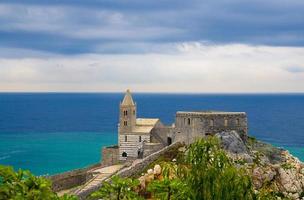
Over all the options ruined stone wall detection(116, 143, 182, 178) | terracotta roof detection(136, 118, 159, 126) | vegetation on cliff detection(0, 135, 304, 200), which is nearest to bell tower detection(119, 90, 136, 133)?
terracotta roof detection(136, 118, 159, 126)

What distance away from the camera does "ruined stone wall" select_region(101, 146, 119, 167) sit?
67.4 meters

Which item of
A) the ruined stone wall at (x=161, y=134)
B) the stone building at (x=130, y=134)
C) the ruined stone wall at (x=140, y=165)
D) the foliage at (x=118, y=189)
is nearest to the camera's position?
the foliage at (x=118, y=189)

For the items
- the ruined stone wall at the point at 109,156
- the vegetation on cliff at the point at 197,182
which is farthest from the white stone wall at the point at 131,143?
the vegetation on cliff at the point at 197,182

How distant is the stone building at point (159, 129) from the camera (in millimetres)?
60188

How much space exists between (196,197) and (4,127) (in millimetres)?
173150

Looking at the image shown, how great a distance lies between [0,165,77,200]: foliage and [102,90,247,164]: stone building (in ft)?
148

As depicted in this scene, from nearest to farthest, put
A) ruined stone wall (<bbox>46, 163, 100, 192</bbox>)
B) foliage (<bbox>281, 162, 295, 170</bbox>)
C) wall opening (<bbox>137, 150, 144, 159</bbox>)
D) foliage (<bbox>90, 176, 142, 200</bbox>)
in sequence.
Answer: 1. foliage (<bbox>90, 176, 142, 200</bbox>)
2. foliage (<bbox>281, 162, 295, 170</bbox>)
3. ruined stone wall (<bbox>46, 163, 100, 192</bbox>)
4. wall opening (<bbox>137, 150, 144, 159</bbox>)

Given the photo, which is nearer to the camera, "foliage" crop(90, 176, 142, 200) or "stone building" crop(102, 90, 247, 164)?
"foliage" crop(90, 176, 142, 200)

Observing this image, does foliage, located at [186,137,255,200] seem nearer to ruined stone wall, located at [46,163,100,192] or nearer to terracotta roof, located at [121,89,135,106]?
ruined stone wall, located at [46,163,100,192]

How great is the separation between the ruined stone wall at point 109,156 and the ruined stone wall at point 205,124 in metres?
9.59

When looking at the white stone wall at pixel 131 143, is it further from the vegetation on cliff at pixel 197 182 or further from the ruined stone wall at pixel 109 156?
the vegetation on cliff at pixel 197 182

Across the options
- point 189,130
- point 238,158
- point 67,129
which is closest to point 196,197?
point 238,158

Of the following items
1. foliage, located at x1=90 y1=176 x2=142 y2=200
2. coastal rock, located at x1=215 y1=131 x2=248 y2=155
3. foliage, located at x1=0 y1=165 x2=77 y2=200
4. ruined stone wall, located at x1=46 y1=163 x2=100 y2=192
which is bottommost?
ruined stone wall, located at x1=46 y1=163 x2=100 y2=192

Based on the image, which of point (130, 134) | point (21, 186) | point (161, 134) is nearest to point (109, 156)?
point (130, 134)
